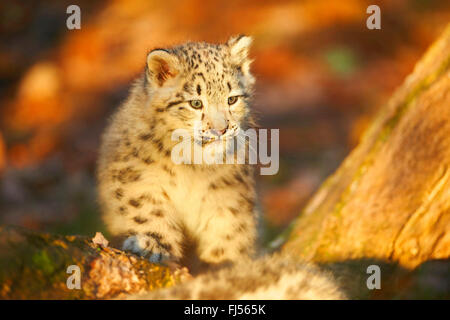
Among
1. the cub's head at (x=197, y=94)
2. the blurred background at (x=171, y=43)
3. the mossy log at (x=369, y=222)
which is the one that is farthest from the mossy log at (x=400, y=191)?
the blurred background at (x=171, y=43)

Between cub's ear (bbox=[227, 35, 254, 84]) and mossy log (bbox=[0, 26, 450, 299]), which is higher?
cub's ear (bbox=[227, 35, 254, 84])

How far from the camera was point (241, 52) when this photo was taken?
18.2 ft

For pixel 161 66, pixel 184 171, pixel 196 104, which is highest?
pixel 161 66

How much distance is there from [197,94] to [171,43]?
5.03 meters

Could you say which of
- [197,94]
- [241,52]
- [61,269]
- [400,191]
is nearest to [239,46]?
[241,52]

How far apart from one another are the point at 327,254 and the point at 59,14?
1472 centimetres

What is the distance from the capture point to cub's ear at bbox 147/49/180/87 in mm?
5043

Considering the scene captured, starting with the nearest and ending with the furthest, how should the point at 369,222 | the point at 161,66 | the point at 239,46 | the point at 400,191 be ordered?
the point at 400,191
the point at 369,222
the point at 161,66
the point at 239,46

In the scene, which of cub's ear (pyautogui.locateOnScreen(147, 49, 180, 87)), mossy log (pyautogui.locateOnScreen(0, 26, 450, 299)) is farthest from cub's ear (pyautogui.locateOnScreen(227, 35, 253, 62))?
mossy log (pyautogui.locateOnScreen(0, 26, 450, 299))

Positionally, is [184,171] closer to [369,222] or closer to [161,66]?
[161,66]

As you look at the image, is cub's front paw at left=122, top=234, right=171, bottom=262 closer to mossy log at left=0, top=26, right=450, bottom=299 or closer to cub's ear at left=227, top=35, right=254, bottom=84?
mossy log at left=0, top=26, right=450, bottom=299

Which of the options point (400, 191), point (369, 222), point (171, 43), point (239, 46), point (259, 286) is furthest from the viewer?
point (171, 43)

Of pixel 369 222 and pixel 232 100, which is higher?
pixel 232 100

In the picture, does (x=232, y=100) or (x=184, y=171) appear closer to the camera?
(x=184, y=171)
